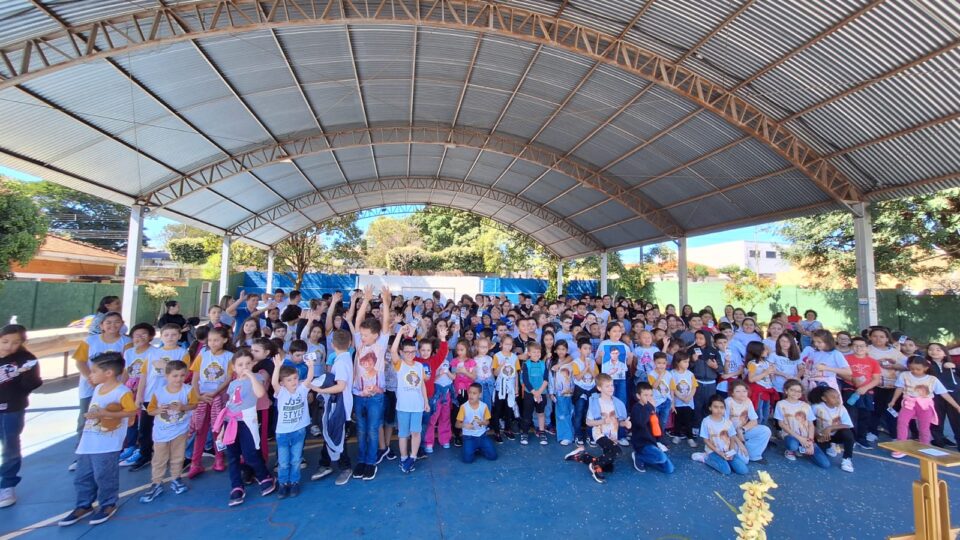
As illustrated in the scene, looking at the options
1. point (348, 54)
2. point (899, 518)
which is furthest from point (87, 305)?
point (899, 518)

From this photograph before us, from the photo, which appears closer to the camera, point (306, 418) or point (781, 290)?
point (306, 418)

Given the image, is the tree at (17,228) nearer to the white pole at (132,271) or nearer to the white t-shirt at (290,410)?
the white pole at (132,271)

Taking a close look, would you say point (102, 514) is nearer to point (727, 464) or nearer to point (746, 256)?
point (727, 464)

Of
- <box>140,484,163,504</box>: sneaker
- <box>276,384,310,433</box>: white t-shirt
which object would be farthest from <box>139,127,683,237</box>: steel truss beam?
<box>140,484,163,504</box>: sneaker

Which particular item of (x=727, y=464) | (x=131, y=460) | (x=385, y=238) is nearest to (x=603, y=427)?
(x=727, y=464)

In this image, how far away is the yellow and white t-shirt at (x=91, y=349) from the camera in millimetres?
3721

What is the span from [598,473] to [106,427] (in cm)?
422

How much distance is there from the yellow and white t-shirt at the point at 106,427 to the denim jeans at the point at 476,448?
9.71ft

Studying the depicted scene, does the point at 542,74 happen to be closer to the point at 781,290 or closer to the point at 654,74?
the point at 654,74

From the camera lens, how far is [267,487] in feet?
11.9

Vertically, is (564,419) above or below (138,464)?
above

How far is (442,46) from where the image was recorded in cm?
875

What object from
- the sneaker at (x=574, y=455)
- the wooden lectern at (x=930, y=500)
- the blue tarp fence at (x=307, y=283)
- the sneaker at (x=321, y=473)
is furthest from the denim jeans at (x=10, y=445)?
the blue tarp fence at (x=307, y=283)

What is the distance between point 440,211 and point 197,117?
26.7 m
